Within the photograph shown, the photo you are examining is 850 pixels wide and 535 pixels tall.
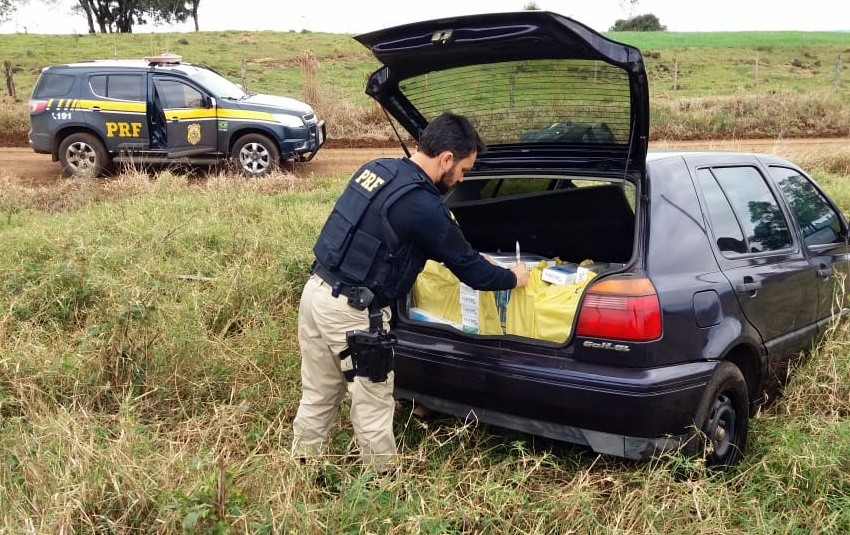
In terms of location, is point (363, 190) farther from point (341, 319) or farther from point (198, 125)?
point (198, 125)

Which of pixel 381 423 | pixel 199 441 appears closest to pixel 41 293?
pixel 199 441

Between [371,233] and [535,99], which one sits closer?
[371,233]

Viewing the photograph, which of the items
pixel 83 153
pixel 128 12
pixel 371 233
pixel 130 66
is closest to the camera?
pixel 371 233

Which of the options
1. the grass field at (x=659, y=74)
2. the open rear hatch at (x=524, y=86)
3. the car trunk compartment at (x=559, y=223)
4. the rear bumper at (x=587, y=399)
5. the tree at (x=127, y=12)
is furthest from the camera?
the tree at (x=127, y=12)

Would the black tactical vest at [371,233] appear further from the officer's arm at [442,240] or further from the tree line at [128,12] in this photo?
the tree line at [128,12]

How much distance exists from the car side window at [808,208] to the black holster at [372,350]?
2.36m

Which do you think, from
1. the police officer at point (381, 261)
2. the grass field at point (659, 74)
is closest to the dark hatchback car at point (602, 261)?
the police officer at point (381, 261)

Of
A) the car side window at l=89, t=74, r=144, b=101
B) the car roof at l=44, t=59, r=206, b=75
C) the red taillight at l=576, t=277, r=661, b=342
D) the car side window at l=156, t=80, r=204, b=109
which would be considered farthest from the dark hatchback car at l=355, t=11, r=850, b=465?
the car side window at l=89, t=74, r=144, b=101

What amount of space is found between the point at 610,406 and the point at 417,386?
36.2 inches

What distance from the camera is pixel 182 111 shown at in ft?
36.3

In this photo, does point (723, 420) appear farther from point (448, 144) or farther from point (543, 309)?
point (448, 144)

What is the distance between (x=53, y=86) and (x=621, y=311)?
11.2 m

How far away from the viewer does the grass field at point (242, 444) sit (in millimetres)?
2555

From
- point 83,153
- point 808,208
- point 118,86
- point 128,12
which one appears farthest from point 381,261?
point 128,12
